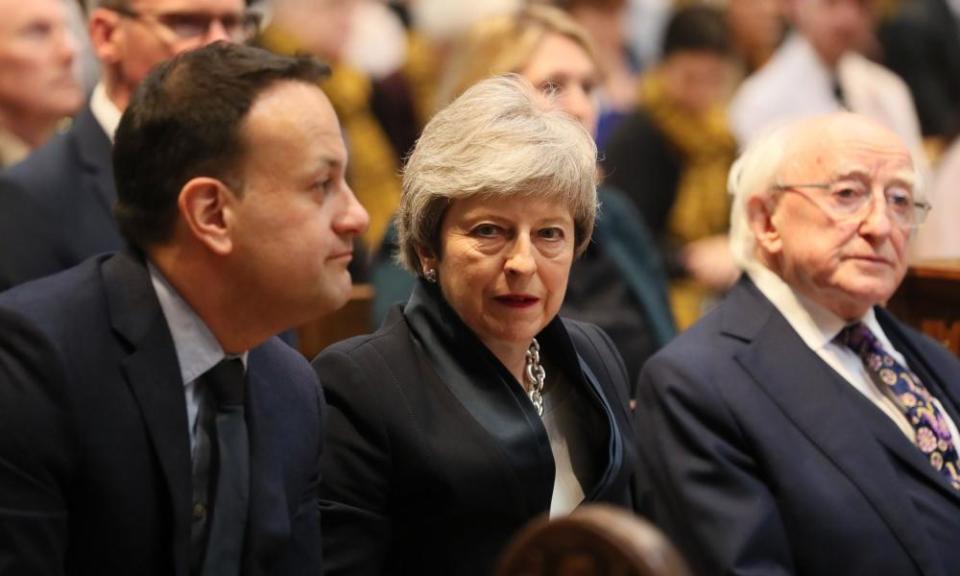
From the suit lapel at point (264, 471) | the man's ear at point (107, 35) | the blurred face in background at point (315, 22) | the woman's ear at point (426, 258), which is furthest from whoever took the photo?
the blurred face in background at point (315, 22)

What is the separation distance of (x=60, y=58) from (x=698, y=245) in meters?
2.11

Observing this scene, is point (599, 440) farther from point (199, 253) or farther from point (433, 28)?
point (433, 28)

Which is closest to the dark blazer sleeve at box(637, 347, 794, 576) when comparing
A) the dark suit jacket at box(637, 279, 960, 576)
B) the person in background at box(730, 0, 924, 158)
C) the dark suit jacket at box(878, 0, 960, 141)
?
the dark suit jacket at box(637, 279, 960, 576)

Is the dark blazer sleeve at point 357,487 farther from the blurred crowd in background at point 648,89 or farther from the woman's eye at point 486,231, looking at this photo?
the blurred crowd in background at point 648,89

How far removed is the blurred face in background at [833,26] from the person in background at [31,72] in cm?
305

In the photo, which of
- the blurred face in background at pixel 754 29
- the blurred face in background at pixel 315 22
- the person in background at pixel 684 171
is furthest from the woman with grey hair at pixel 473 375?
the blurred face in background at pixel 754 29

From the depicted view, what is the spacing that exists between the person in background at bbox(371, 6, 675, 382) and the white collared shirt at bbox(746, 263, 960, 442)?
0.85m

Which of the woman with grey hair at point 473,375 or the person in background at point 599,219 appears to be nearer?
the woman with grey hair at point 473,375

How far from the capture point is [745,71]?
702 cm

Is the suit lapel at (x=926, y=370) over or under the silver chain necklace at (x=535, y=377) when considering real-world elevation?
under

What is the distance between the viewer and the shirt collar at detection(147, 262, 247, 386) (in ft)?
7.72

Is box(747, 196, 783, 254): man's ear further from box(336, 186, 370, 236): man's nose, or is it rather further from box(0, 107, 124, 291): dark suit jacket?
box(0, 107, 124, 291): dark suit jacket

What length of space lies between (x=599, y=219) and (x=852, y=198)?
1090mm

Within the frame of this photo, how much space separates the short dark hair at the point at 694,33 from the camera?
5793mm
